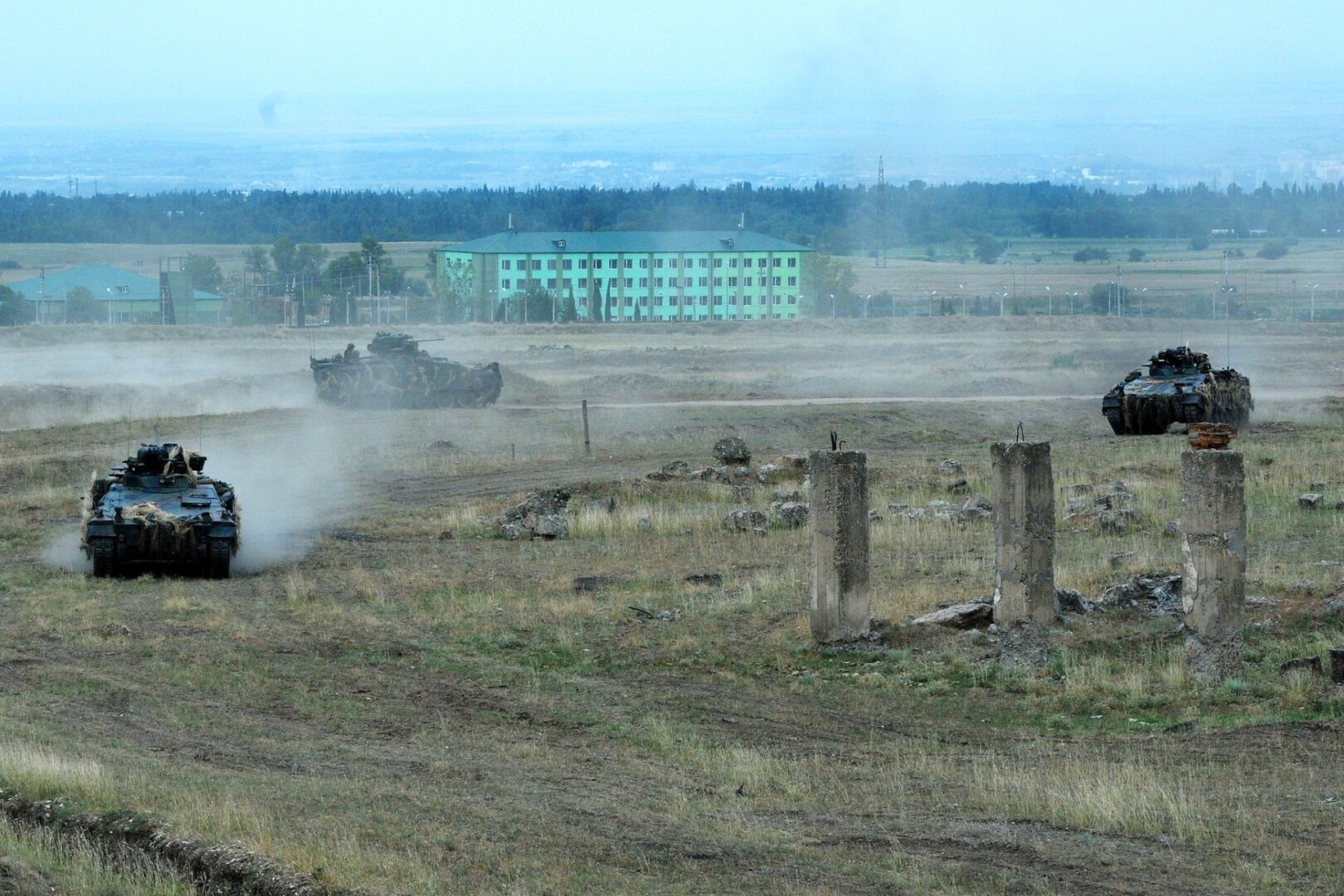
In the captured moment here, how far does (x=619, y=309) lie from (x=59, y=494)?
8949cm

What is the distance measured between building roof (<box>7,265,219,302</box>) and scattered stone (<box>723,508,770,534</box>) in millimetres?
91883

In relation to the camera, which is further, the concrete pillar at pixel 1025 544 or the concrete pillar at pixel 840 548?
the concrete pillar at pixel 840 548

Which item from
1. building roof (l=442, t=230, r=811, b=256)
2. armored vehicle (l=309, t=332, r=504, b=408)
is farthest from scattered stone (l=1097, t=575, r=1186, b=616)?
building roof (l=442, t=230, r=811, b=256)

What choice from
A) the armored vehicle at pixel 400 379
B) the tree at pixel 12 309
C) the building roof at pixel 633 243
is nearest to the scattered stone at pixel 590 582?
the armored vehicle at pixel 400 379

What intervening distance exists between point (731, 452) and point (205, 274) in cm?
9502

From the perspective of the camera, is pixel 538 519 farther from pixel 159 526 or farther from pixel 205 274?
pixel 205 274

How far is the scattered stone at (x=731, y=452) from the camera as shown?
3516cm

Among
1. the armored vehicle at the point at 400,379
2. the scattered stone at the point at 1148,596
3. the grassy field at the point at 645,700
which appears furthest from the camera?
the armored vehicle at the point at 400,379

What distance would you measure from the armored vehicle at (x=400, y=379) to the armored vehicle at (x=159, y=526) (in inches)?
1011

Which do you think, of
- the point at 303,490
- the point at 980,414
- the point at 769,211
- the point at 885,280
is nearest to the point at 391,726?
the point at 303,490

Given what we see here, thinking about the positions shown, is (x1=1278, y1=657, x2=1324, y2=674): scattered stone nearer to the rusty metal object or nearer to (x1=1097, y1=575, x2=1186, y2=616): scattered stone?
the rusty metal object

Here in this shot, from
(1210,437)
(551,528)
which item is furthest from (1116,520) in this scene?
(1210,437)

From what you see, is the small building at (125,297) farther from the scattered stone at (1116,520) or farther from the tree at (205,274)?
the scattered stone at (1116,520)

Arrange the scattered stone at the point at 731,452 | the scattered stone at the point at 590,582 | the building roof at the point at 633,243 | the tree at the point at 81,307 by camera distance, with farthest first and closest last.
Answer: the building roof at the point at 633,243, the tree at the point at 81,307, the scattered stone at the point at 731,452, the scattered stone at the point at 590,582
